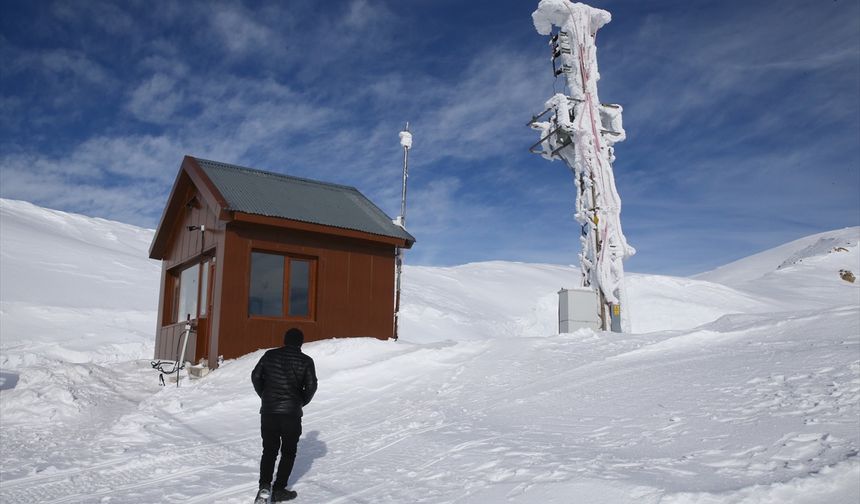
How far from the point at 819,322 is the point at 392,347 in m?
6.85

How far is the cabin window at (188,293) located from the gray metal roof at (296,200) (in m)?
2.39

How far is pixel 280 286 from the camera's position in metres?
13.2

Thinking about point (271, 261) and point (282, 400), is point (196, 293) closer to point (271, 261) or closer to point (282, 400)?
point (271, 261)

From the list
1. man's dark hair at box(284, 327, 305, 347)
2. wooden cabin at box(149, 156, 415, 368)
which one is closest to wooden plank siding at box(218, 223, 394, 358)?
wooden cabin at box(149, 156, 415, 368)

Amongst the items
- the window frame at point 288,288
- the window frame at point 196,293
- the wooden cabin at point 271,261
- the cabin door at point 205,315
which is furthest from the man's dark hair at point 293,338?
the window frame at point 196,293

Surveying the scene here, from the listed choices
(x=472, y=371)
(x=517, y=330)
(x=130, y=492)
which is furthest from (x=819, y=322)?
(x=517, y=330)

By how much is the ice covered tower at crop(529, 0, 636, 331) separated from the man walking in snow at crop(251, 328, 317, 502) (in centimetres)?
1123

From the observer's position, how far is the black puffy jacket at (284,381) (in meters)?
5.30

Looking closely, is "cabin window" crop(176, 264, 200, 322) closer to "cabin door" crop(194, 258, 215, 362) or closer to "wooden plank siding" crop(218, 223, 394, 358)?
"cabin door" crop(194, 258, 215, 362)

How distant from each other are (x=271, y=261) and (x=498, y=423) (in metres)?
7.93

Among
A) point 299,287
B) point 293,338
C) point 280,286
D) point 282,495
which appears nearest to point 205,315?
point 280,286

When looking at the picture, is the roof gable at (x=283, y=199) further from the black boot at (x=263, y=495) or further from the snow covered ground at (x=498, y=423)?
the black boot at (x=263, y=495)

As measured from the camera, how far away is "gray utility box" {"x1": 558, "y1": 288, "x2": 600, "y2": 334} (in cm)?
1392

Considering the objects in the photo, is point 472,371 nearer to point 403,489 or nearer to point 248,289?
point 403,489
